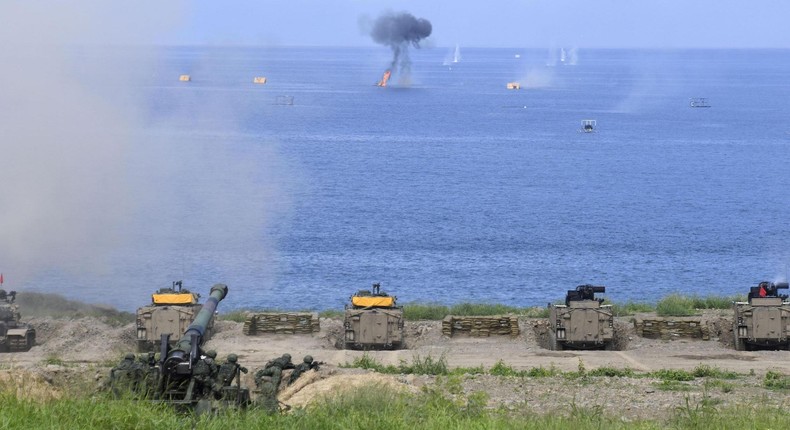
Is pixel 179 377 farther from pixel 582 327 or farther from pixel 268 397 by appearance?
pixel 582 327

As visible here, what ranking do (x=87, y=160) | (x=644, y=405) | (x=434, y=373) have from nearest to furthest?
1. (x=644, y=405)
2. (x=434, y=373)
3. (x=87, y=160)

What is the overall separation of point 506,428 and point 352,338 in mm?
13833

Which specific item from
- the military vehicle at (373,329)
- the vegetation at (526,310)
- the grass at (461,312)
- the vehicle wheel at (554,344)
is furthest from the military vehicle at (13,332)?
the vehicle wheel at (554,344)

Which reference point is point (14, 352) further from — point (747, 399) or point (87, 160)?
point (87, 160)

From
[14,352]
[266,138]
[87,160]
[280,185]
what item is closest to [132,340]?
[14,352]

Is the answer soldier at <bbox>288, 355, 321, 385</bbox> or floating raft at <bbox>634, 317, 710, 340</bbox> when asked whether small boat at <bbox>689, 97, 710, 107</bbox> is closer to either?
floating raft at <bbox>634, 317, 710, 340</bbox>

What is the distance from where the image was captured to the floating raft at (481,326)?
31.1 m

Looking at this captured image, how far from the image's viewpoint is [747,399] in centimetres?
2141

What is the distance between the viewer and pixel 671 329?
30.5 metres

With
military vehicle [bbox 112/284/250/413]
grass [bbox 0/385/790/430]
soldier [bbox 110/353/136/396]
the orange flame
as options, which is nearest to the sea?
soldier [bbox 110/353/136/396]

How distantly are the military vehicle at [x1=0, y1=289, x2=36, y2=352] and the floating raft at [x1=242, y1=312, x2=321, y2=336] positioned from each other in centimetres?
507

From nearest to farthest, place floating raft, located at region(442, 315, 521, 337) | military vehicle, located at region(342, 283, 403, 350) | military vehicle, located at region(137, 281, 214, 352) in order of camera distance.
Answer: military vehicle, located at region(137, 281, 214, 352) → military vehicle, located at region(342, 283, 403, 350) → floating raft, located at region(442, 315, 521, 337)

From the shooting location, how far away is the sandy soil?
69.0ft

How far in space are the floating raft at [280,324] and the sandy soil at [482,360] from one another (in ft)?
1.14
